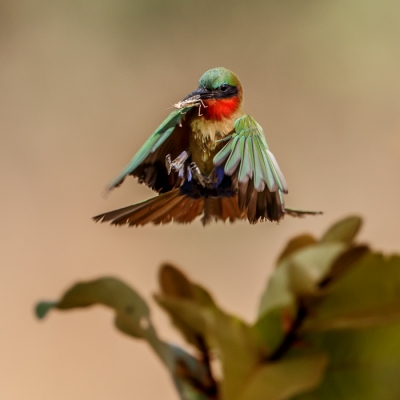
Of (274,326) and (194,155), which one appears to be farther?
(194,155)

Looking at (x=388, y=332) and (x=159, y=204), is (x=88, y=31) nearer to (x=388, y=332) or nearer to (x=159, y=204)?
(x=159, y=204)

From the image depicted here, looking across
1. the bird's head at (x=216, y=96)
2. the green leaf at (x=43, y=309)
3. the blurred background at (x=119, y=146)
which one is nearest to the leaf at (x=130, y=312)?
the green leaf at (x=43, y=309)

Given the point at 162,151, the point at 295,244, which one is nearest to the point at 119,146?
the point at 162,151

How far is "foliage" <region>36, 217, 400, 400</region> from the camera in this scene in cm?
22

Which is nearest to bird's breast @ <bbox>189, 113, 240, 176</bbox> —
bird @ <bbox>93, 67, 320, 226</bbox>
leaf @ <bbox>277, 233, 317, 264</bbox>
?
bird @ <bbox>93, 67, 320, 226</bbox>

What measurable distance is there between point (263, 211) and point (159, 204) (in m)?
0.10

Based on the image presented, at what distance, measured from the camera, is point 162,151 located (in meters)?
0.42

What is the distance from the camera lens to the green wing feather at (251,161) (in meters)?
0.35

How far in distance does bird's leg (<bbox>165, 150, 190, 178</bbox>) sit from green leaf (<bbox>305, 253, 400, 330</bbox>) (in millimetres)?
211

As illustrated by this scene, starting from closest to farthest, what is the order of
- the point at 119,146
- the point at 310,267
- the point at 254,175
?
1. the point at 310,267
2. the point at 254,175
3. the point at 119,146

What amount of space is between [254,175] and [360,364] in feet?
0.49

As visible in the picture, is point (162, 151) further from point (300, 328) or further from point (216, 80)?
point (300, 328)

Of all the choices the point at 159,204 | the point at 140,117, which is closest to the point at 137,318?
the point at 159,204

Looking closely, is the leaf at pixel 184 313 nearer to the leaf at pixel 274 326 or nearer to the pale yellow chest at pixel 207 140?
the leaf at pixel 274 326
